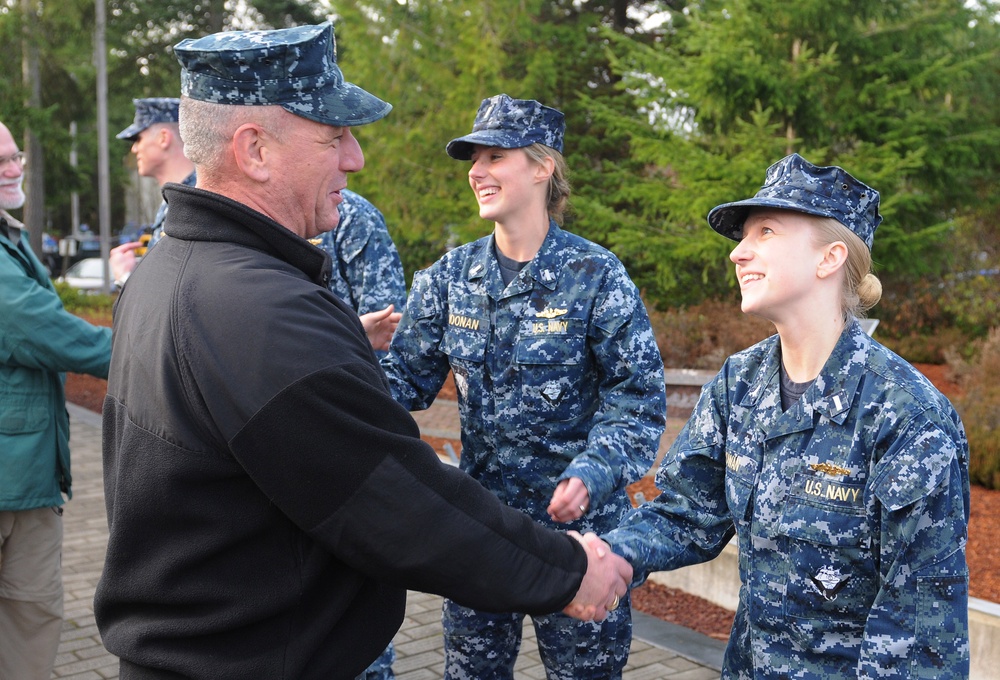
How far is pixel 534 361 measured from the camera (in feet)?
11.7

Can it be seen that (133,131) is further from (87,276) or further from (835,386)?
(87,276)

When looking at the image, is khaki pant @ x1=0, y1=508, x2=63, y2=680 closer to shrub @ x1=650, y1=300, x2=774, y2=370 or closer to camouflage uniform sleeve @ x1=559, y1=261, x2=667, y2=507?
camouflage uniform sleeve @ x1=559, y1=261, x2=667, y2=507

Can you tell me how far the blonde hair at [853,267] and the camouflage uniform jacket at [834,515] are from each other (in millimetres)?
98

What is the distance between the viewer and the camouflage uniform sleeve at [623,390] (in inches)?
131

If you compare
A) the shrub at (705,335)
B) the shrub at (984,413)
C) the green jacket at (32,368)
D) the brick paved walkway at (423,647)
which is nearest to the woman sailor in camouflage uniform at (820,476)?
the brick paved walkway at (423,647)

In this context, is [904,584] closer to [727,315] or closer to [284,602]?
[284,602]

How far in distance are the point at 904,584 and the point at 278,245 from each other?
161cm

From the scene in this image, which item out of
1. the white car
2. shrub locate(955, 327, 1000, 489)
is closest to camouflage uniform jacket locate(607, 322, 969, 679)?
shrub locate(955, 327, 1000, 489)

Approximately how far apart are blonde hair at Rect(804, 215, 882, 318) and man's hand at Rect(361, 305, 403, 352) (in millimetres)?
1639

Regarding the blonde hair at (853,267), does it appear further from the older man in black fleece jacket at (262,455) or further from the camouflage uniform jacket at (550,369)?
the older man in black fleece jacket at (262,455)

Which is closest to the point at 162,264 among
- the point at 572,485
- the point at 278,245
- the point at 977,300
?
the point at 278,245

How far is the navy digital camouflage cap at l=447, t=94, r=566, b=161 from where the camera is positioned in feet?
11.9

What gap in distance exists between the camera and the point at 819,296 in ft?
8.59

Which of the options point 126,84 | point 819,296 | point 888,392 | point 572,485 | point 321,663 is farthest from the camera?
point 126,84
